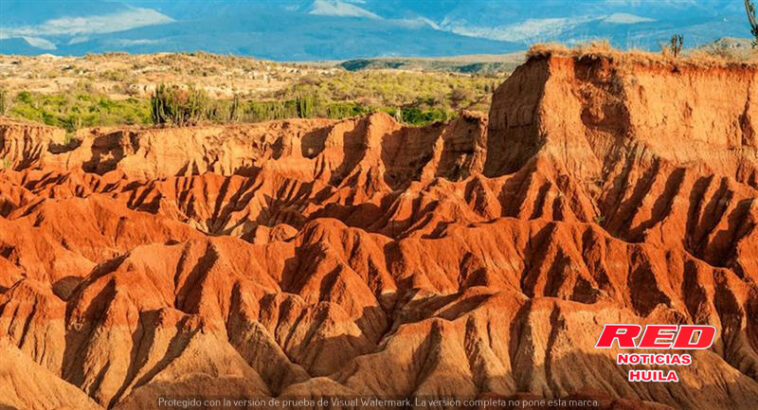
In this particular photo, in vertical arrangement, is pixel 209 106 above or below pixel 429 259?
below

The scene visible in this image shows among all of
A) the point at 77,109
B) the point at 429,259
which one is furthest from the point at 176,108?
the point at 429,259

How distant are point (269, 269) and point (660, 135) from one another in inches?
1192

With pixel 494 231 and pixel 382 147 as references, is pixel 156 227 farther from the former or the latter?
pixel 382 147

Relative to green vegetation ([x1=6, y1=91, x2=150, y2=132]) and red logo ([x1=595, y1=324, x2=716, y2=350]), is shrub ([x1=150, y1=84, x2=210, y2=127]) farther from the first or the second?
red logo ([x1=595, y1=324, x2=716, y2=350])

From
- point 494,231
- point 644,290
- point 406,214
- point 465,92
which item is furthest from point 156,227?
point 465,92

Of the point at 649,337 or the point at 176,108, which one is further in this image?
the point at 176,108

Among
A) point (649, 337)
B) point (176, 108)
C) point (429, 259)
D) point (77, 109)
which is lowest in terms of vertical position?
point (77, 109)

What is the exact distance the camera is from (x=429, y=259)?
74.5m

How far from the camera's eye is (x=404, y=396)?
57.0m

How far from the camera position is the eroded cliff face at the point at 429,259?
5909cm

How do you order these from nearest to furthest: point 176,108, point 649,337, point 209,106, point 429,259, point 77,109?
point 649,337 < point 429,259 < point 176,108 < point 209,106 < point 77,109

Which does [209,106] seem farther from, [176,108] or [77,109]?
[77,109]

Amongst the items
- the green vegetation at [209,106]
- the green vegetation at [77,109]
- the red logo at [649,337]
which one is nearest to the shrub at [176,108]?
the green vegetation at [209,106]

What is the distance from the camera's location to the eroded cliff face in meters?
59.1
